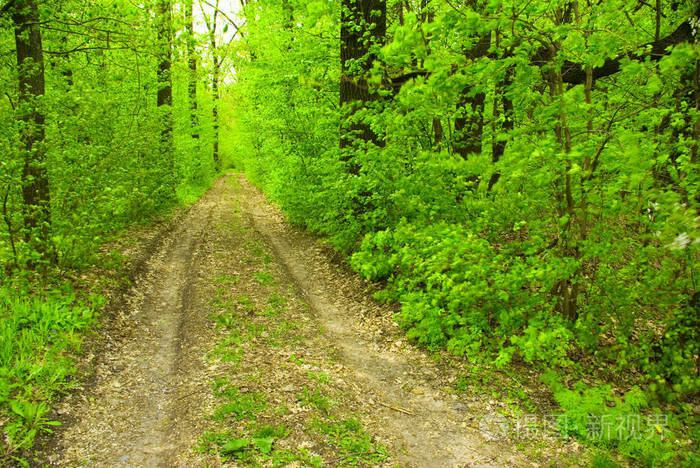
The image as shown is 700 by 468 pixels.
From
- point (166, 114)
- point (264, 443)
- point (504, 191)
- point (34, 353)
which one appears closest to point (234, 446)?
point (264, 443)

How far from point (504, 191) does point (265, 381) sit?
4.53 metres

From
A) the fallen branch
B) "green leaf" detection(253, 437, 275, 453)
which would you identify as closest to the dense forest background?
the fallen branch

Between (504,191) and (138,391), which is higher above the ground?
(504,191)

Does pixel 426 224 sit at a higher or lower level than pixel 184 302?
higher

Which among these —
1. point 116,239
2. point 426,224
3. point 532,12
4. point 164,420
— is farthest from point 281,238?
point 532,12

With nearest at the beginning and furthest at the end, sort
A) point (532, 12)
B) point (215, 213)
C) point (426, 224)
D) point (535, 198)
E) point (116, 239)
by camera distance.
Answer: point (532, 12)
point (535, 198)
point (426, 224)
point (116, 239)
point (215, 213)

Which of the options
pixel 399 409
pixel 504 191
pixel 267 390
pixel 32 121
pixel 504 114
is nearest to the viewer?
pixel 399 409

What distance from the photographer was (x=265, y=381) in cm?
557

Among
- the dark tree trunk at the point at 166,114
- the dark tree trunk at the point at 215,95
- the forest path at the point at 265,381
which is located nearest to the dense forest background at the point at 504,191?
the forest path at the point at 265,381

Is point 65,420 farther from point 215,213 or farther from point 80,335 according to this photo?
point 215,213

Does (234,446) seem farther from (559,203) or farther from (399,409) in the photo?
(559,203)

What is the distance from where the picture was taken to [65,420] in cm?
473

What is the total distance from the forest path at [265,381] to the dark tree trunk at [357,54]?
346cm

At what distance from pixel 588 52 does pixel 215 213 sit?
15259mm
